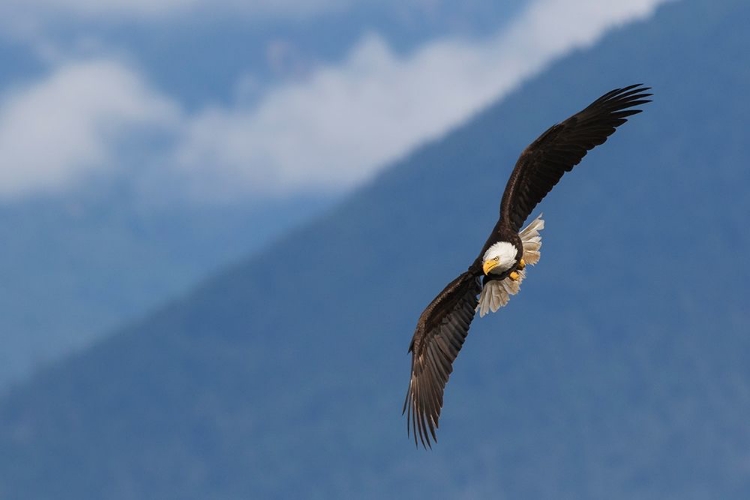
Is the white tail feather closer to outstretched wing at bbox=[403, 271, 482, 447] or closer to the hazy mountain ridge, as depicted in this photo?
outstretched wing at bbox=[403, 271, 482, 447]

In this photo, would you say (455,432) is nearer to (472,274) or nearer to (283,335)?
(283,335)

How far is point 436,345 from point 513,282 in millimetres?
951

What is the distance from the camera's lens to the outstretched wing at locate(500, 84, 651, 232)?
14.1m

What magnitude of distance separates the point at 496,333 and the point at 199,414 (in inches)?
1243

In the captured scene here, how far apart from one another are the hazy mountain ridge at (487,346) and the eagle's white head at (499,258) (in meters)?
98.1

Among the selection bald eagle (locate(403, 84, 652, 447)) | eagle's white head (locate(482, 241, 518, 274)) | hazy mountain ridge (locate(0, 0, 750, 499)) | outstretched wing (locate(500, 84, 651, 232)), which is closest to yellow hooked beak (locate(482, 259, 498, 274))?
eagle's white head (locate(482, 241, 518, 274))

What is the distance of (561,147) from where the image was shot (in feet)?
46.6

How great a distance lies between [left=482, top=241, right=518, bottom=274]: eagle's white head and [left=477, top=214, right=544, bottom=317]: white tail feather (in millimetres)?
372

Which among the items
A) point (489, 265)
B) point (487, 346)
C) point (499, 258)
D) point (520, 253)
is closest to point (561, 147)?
point (520, 253)

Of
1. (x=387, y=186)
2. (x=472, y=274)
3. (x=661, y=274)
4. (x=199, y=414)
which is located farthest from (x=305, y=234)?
(x=472, y=274)

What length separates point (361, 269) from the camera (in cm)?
16888

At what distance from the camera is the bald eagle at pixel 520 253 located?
1385cm

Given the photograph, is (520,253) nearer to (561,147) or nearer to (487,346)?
(561,147)

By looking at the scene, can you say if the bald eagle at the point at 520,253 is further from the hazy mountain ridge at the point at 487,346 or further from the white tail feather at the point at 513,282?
the hazy mountain ridge at the point at 487,346
